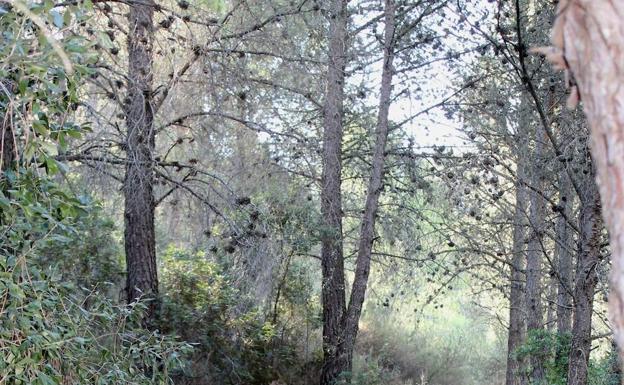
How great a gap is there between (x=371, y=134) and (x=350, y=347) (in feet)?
9.46

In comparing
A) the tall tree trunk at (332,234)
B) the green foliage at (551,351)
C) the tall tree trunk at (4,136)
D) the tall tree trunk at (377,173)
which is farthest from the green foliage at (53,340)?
the tall tree trunk at (332,234)

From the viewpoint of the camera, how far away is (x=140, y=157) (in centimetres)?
645

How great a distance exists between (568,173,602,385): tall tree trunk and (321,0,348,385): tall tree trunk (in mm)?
4451

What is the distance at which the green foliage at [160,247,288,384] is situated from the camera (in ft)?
28.8

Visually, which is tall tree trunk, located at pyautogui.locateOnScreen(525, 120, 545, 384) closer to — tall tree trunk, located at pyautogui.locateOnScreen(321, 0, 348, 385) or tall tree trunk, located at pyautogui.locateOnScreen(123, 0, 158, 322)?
tall tree trunk, located at pyautogui.locateOnScreen(321, 0, 348, 385)

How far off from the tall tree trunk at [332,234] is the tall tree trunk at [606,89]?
760cm

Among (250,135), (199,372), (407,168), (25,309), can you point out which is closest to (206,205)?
(250,135)

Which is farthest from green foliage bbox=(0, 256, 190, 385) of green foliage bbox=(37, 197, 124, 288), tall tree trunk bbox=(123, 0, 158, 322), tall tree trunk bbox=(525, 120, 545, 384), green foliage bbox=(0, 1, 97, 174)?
tall tree trunk bbox=(525, 120, 545, 384)

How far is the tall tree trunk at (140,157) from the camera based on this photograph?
21.0ft

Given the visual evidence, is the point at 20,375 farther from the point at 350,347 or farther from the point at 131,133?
the point at 350,347

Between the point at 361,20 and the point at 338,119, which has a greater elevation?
the point at 361,20

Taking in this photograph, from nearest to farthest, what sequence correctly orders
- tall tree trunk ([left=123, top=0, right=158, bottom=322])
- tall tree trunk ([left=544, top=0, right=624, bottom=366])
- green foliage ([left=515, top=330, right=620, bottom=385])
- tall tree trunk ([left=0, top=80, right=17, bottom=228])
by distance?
tall tree trunk ([left=544, top=0, right=624, bottom=366])
tall tree trunk ([left=0, top=80, right=17, bottom=228])
tall tree trunk ([left=123, top=0, right=158, bottom=322])
green foliage ([left=515, top=330, right=620, bottom=385])

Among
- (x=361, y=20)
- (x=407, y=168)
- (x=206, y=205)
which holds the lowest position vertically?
(x=206, y=205)

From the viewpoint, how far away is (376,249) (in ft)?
36.2
